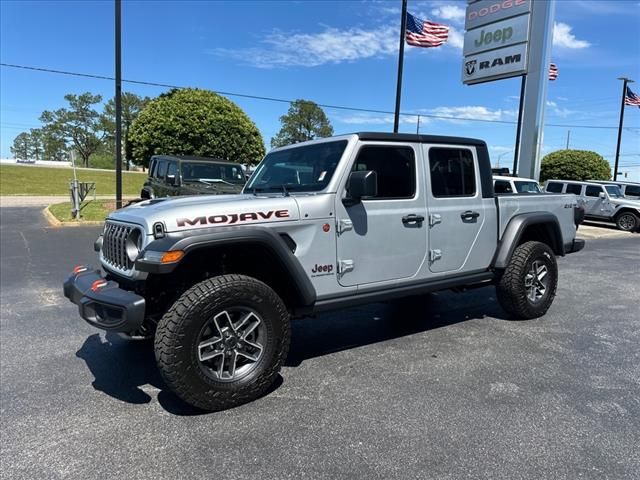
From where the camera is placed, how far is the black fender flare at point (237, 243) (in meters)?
2.94

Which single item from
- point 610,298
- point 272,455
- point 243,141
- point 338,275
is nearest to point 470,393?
point 338,275

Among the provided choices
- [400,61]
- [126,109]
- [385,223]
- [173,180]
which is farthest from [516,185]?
[126,109]

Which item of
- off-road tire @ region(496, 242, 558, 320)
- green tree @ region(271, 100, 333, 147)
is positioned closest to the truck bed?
off-road tire @ region(496, 242, 558, 320)

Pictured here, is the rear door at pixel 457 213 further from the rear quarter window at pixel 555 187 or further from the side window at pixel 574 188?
the side window at pixel 574 188

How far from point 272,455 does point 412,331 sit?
253 cm

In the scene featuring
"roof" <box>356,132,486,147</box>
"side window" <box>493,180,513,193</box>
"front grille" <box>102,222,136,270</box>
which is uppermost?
"roof" <box>356,132,486,147</box>

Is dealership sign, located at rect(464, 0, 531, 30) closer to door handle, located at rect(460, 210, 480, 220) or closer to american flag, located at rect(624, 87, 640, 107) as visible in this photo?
door handle, located at rect(460, 210, 480, 220)

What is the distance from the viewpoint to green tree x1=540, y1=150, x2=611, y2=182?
29.3m

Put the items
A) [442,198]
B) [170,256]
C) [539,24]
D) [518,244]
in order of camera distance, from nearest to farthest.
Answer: [170,256]
[442,198]
[518,244]
[539,24]

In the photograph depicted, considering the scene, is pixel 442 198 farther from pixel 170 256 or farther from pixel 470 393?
pixel 170 256

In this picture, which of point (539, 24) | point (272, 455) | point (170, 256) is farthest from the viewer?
point (539, 24)

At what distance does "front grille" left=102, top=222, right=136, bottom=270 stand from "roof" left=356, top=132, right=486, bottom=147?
6.58ft

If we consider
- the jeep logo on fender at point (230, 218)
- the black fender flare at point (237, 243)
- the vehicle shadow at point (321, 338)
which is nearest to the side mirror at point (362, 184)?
the jeep logo on fender at point (230, 218)

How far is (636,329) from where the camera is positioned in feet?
16.6
